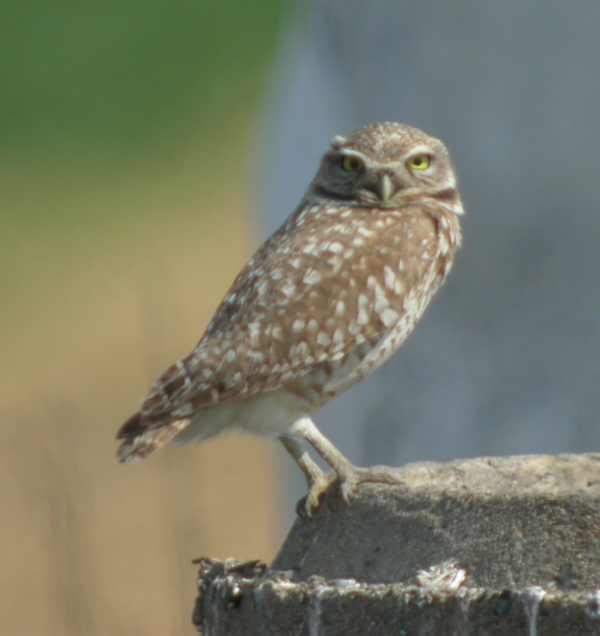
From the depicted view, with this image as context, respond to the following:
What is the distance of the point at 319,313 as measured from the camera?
120 inches

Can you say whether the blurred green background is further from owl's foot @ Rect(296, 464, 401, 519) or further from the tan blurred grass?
owl's foot @ Rect(296, 464, 401, 519)

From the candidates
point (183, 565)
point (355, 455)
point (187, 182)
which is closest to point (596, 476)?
point (183, 565)

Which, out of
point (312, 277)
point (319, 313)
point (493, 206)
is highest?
point (493, 206)

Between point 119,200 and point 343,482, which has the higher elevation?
point 119,200

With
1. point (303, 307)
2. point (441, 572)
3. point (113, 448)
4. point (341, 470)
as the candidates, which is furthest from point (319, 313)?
point (113, 448)

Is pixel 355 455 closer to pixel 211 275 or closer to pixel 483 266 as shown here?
pixel 483 266

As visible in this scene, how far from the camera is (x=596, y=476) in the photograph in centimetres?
236

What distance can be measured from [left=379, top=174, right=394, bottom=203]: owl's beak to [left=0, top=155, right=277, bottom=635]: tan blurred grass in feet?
2.80

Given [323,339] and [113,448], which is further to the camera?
[113,448]

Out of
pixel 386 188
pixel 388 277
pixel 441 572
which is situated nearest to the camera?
pixel 441 572

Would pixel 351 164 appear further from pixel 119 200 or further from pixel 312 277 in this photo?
pixel 119 200

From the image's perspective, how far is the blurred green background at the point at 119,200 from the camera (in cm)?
889

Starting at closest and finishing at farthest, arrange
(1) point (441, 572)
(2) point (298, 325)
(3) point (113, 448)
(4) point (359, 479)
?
(1) point (441, 572), (4) point (359, 479), (2) point (298, 325), (3) point (113, 448)

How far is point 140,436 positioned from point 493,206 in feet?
5.47
